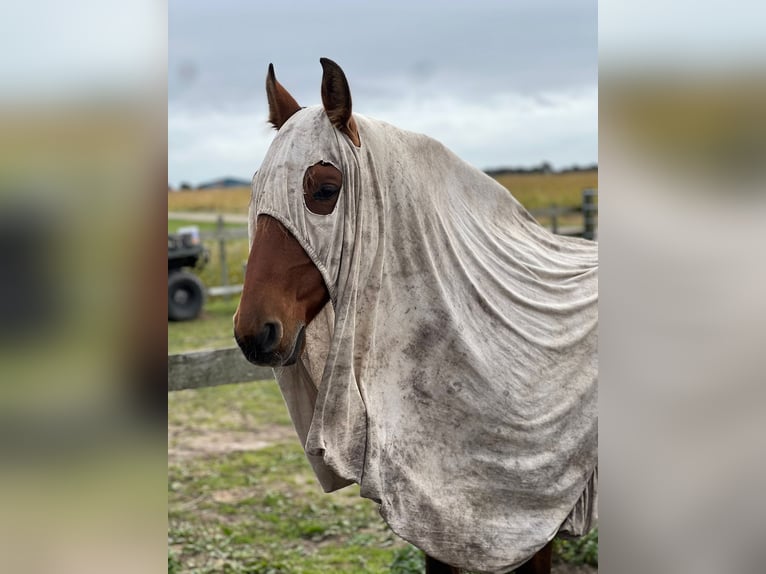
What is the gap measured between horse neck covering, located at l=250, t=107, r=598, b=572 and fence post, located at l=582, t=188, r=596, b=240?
14.6 feet

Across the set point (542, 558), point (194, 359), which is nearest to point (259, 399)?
point (194, 359)

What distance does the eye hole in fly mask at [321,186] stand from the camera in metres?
1.45

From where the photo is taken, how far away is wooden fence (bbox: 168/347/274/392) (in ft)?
Result: 9.93

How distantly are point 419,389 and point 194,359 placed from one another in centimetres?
170

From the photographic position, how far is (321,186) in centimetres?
146

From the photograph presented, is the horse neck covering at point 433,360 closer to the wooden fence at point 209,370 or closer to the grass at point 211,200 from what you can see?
the wooden fence at point 209,370

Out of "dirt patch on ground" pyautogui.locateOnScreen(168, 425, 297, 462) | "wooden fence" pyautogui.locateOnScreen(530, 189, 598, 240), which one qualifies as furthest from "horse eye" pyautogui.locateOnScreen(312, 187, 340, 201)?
"wooden fence" pyautogui.locateOnScreen(530, 189, 598, 240)

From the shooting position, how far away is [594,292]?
1.92 meters
